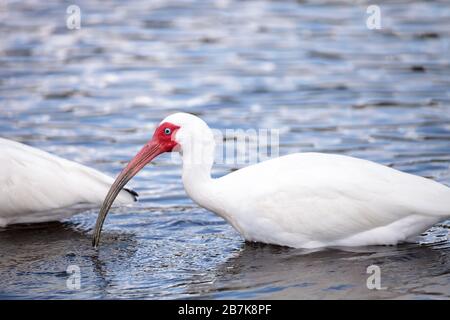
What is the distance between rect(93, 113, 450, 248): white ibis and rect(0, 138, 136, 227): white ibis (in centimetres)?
59

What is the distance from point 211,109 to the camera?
15.0 m

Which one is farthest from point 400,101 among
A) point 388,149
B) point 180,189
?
point 180,189

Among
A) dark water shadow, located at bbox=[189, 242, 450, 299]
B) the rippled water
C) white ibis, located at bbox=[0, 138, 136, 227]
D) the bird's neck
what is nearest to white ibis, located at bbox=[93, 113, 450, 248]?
the bird's neck

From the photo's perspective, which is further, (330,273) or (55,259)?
(55,259)

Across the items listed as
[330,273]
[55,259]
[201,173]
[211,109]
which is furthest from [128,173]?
[211,109]

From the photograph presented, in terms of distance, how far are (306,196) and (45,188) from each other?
2.82 m

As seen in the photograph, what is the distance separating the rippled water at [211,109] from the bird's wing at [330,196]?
36 centimetres

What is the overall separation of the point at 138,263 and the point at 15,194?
1.77 meters

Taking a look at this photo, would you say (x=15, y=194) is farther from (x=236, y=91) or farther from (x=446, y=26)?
(x=446, y=26)

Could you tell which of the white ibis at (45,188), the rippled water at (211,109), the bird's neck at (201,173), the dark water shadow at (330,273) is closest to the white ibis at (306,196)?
the bird's neck at (201,173)

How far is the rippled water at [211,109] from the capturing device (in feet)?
29.1

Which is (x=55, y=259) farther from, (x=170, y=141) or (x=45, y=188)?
(x=170, y=141)

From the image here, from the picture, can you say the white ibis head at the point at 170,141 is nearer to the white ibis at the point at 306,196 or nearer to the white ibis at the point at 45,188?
the white ibis at the point at 306,196

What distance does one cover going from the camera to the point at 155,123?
14445mm
